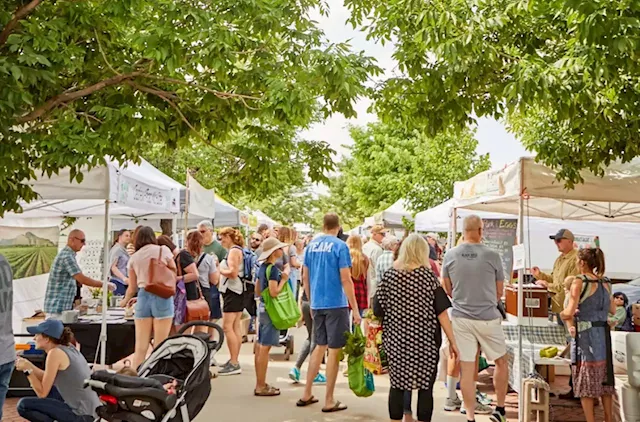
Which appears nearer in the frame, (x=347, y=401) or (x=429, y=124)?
(x=429, y=124)

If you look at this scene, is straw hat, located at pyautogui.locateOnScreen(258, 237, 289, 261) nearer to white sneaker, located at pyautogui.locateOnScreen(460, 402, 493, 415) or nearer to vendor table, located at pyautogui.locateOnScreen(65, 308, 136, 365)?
vendor table, located at pyautogui.locateOnScreen(65, 308, 136, 365)

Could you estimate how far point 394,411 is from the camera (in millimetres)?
6684

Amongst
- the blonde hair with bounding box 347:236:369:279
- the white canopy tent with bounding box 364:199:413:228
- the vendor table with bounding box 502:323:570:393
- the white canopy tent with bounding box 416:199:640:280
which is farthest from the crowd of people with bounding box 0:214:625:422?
the white canopy tent with bounding box 364:199:413:228

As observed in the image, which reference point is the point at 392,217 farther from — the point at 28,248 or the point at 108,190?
the point at 108,190

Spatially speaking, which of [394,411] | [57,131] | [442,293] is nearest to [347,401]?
[394,411]

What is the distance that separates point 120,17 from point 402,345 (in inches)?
150

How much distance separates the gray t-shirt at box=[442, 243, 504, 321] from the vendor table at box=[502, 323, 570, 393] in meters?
1.27

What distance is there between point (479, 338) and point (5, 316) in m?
4.42

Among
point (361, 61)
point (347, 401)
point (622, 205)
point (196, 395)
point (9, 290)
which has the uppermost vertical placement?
point (361, 61)

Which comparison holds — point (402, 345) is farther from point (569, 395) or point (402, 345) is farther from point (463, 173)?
point (463, 173)

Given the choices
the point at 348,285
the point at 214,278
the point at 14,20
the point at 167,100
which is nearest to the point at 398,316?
the point at 348,285

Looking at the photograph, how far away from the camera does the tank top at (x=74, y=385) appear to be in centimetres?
595

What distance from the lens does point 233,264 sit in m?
10.5

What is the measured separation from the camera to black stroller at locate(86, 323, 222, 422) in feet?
16.1
